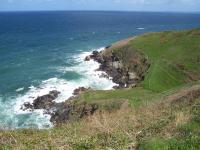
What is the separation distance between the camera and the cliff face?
73125 millimetres

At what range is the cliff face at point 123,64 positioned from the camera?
73.1m

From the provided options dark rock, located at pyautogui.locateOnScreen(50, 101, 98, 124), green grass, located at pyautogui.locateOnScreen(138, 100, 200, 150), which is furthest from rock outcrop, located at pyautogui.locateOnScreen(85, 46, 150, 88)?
green grass, located at pyautogui.locateOnScreen(138, 100, 200, 150)

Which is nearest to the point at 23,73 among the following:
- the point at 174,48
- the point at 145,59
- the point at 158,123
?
the point at 145,59

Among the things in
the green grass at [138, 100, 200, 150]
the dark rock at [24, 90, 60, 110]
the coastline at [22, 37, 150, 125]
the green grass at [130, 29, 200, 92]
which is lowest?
the dark rock at [24, 90, 60, 110]

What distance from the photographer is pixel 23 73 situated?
85.0 m

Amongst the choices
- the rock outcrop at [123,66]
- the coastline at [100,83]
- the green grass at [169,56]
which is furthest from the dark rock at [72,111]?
the rock outcrop at [123,66]

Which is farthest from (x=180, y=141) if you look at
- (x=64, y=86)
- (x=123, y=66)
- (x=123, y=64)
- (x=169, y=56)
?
(x=123, y=64)

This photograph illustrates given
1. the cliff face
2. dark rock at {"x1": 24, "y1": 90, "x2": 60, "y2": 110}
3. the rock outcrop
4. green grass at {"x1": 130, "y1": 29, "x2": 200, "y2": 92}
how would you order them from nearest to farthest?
1. dark rock at {"x1": 24, "y1": 90, "x2": 60, "y2": 110}
2. green grass at {"x1": 130, "y1": 29, "x2": 200, "y2": 92}
3. the rock outcrop
4. the cliff face

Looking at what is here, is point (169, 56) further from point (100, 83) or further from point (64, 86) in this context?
point (64, 86)

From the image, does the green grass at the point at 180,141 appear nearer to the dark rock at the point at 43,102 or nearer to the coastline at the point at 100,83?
the coastline at the point at 100,83

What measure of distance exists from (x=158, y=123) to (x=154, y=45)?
257ft

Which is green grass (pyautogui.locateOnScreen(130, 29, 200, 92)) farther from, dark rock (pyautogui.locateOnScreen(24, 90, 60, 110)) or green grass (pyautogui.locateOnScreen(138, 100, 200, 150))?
green grass (pyautogui.locateOnScreen(138, 100, 200, 150))

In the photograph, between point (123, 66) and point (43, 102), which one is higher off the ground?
point (123, 66)

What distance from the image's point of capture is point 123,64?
85.0 metres
